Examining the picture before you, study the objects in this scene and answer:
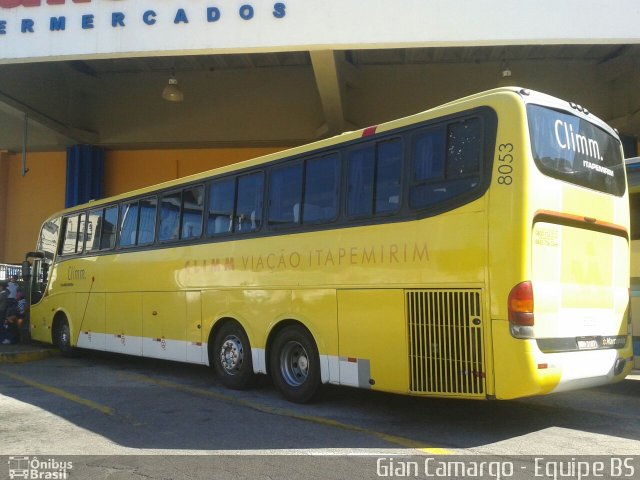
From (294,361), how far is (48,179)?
60.7 ft

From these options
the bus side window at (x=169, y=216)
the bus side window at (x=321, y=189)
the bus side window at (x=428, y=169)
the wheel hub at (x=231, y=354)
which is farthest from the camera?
the bus side window at (x=169, y=216)

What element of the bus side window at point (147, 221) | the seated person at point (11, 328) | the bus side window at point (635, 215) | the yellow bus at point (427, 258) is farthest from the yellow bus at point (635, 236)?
the seated person at point (11, 328)

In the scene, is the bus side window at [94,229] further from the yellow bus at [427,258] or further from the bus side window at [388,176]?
the bus side window at [388,176]

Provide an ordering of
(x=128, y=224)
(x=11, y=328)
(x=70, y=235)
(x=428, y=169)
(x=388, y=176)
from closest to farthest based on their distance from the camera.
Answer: (x=428, y=169) < (x=388, y=176) < (x=128, y=224) < (x=70, y=235) < (x=11, y=328)

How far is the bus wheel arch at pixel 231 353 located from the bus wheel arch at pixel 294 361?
22.1 inches

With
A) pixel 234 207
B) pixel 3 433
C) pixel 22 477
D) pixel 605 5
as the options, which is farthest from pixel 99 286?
pixel 605 5

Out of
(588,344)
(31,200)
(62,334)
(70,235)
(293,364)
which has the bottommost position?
(293,364)

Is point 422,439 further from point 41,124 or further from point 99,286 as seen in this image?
point 41,124

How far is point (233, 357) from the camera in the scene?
8.66 meters

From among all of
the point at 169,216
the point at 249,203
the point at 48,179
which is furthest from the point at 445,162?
the point at 48,179

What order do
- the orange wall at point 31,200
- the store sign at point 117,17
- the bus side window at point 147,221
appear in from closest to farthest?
1. the bus side window at point 147,221
2. the store sign at point 117,17
3. the orange wall at point 31,200

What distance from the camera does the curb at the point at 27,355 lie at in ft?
40.1

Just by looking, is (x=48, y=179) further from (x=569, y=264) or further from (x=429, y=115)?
(x=569, y=264)

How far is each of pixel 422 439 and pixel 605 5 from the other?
9113 mm
